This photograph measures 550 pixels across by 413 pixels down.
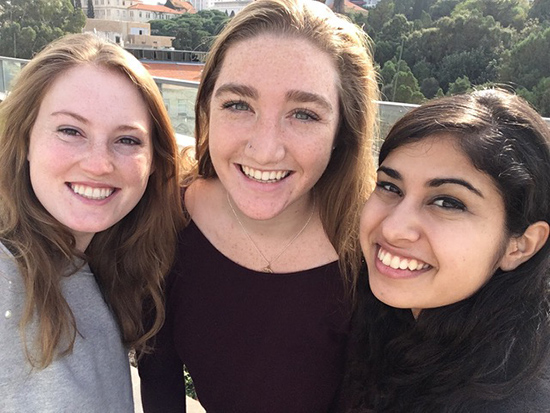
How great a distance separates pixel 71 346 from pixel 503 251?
1.31 m

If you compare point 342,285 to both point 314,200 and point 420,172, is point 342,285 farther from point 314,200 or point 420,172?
point 420,172

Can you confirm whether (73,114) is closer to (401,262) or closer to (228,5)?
(401,262)

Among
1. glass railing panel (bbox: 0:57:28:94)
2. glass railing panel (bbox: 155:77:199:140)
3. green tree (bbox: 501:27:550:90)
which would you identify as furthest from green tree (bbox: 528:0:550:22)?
glass railing panel (bbox: 155:77:199:140)

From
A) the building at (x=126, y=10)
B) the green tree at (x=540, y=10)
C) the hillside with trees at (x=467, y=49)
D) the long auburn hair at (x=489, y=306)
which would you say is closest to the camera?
the long auburn hair at (x=489, y=306)

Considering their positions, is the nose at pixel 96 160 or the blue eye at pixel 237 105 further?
the blue eye at pixel 237 105

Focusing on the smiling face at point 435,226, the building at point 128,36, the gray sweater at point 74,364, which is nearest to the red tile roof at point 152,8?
the building at point 128,36

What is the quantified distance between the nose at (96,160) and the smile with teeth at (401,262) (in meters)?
0.90

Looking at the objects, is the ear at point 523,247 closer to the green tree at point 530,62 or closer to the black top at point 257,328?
the black top at point 257,328

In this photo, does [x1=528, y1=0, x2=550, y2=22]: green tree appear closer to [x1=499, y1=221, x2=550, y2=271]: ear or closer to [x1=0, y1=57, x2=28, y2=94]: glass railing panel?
[x1=0, y1=57, x2=28, y2=94]: glass railing panel

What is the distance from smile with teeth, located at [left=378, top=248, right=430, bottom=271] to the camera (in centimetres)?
144

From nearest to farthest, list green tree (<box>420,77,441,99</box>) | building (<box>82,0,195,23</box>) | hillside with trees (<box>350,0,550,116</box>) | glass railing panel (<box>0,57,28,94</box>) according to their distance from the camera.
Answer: glass railing panel (<box>0,57,28,94</box>), hillside with trees (<box>350,0,550,116</box>), green tree (<box>420,77,441,99</box>), building (<box>82,0,195,23</box>)

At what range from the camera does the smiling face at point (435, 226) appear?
4.41ft

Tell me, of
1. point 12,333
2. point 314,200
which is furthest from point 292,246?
point 12,333

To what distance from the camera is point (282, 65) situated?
5.19 ft
